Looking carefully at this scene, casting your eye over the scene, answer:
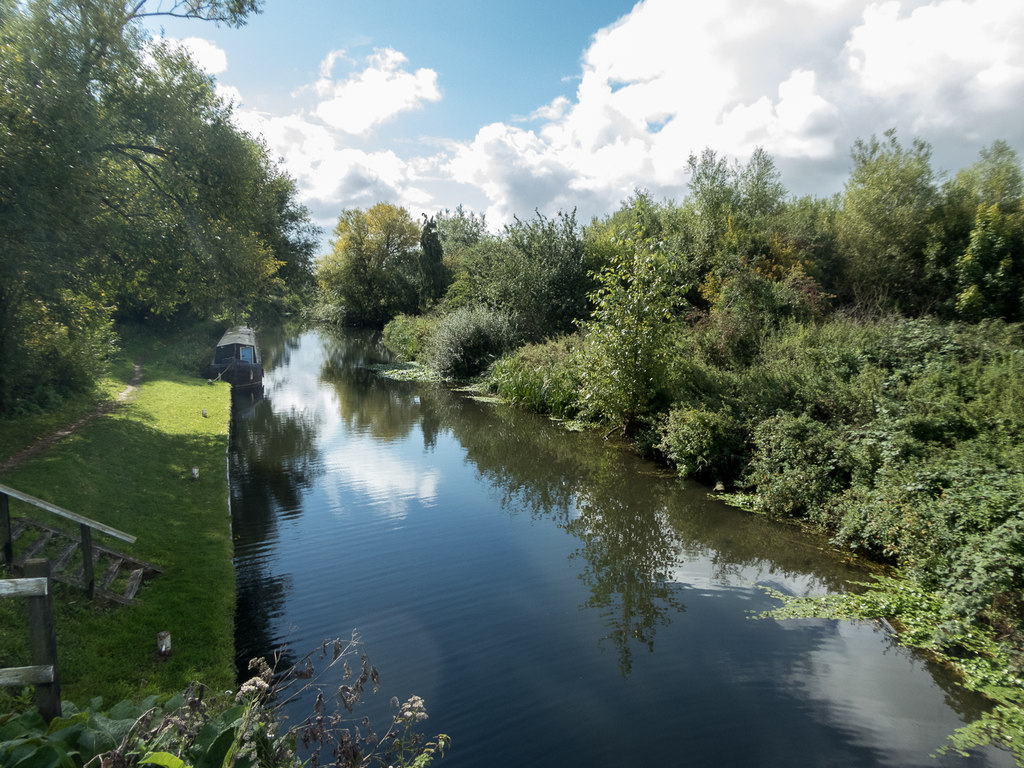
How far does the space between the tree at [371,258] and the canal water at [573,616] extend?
3825 cm

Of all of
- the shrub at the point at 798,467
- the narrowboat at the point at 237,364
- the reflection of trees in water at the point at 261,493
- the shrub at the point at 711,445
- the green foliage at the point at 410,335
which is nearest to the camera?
the reflection of trees in water at the point at 261,493

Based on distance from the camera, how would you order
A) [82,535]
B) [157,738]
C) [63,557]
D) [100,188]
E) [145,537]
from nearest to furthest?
[157,738] → [82,535] → [63,557] → [145,537] → [100,188]

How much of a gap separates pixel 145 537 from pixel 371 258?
45.7 metres

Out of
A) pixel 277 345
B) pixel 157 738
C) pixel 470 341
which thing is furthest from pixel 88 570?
pixel 277 345

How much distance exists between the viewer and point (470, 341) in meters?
26.3

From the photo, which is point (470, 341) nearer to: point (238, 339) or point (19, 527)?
point (238, 339)

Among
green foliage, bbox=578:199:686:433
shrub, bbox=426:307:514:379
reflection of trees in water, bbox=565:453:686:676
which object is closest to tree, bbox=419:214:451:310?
shrub, bbox=426:307:514:379

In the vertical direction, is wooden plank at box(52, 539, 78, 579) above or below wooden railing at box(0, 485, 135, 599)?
below

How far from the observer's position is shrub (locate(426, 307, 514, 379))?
25.7 meters

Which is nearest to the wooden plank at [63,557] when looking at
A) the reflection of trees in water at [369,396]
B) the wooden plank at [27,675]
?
the wooden plank at [27,675]

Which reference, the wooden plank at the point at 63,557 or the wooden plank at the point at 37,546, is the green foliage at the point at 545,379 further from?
the wooden plank at the point at 37,546

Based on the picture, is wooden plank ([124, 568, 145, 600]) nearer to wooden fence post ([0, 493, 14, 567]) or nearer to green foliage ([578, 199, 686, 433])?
wooden fence post ([0, 493, 14, 567])

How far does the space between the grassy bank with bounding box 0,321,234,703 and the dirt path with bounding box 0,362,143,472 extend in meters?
0.18

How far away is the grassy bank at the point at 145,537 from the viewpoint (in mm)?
5496
